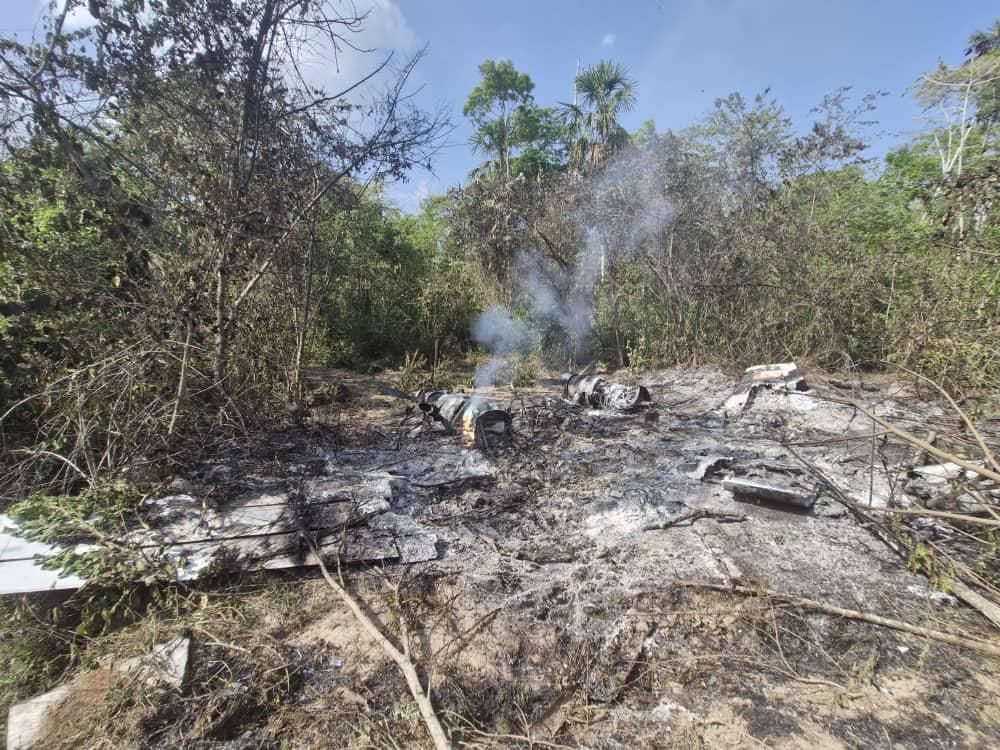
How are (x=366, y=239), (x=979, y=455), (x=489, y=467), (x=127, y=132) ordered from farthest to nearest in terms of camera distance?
(x=366, y=239)
(x=489, y=467)
(x=127, y=132)
(x=979, y=455)

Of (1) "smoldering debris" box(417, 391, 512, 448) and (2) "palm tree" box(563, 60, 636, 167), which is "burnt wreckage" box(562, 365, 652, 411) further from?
(2) "palm tree" box(563, 60, 636, 167)

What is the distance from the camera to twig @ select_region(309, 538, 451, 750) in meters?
1.56

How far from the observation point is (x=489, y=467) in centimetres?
419

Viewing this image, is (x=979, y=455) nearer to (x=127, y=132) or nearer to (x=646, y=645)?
(x=646, y=645)

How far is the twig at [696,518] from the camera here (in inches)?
121

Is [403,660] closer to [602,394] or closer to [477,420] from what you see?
[477,420]

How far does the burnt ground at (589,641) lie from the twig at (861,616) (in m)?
0.03

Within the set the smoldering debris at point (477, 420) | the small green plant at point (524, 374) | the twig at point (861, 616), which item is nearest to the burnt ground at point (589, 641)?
the twig at point (861, 616)

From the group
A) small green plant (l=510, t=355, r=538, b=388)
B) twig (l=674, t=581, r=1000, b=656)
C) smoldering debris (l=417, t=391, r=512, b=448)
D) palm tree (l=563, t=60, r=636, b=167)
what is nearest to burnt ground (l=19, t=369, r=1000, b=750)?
twig (l=674, t=581, r=1000, b=656)

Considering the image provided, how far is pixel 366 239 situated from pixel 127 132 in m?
5.92

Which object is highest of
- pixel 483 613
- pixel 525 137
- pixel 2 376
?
pixel 525 137

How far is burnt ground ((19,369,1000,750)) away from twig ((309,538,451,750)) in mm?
64

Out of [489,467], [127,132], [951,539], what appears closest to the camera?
[951,539]

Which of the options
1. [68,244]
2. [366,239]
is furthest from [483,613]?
[366,239]
